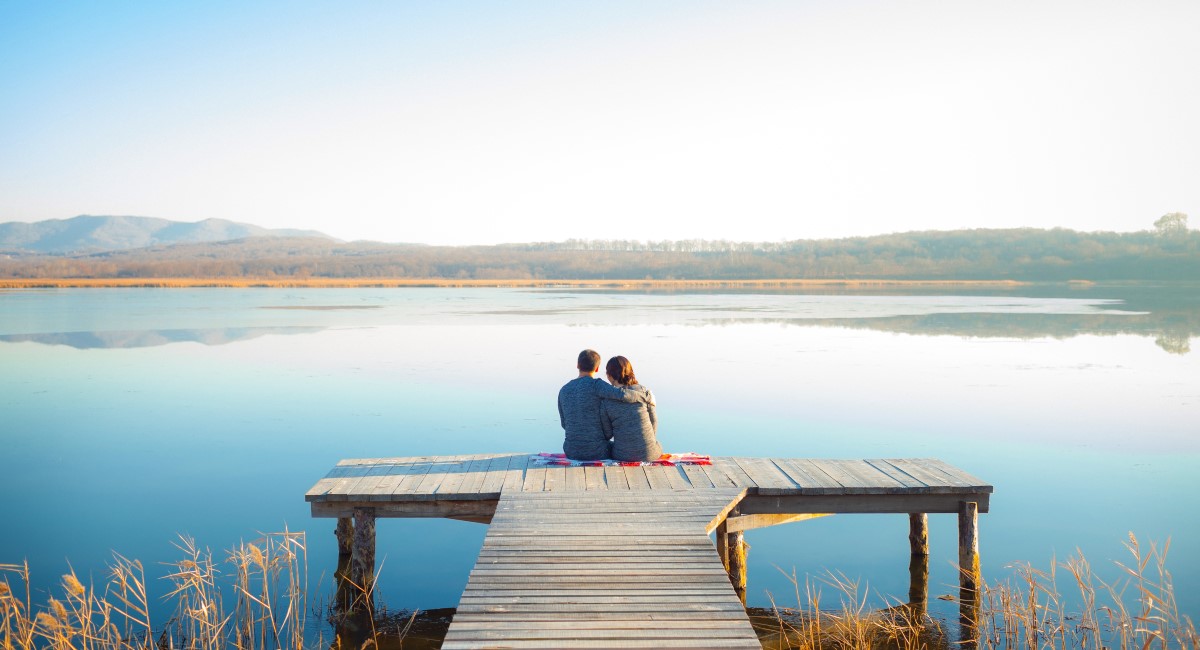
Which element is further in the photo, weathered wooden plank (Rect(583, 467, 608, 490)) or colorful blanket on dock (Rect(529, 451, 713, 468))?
colorful blanket on dock (Rect(529, 451, 713, 468))

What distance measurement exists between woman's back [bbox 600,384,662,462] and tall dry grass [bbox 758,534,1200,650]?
4.96 ft

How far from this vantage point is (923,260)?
99312mm

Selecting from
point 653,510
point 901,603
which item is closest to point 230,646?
point 653,510

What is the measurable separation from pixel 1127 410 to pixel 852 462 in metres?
7.74

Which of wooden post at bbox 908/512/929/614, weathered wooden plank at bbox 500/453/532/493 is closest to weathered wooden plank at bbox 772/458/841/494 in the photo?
wooden post at bbox 908/512/929/614

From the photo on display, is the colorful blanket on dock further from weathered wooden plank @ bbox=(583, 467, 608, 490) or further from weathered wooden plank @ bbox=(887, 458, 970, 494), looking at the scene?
weathered wooden plank @ bbox=(887, 458, 970, 494)

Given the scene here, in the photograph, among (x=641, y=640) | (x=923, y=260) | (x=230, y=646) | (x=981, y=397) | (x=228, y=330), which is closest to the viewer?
(x=641, y=640)

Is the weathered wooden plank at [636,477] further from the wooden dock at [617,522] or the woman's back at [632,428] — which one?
the woman's back at [632,428]

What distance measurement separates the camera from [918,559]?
699 centimetres

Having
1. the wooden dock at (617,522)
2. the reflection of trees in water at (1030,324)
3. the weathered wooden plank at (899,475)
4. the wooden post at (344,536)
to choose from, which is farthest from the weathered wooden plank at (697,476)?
the reflection of trees in water at (1030,324)

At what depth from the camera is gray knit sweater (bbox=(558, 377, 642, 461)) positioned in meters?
6.52

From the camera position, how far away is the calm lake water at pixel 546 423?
23.9ft

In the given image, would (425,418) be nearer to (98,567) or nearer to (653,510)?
(98,567)

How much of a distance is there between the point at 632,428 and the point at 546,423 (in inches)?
189
